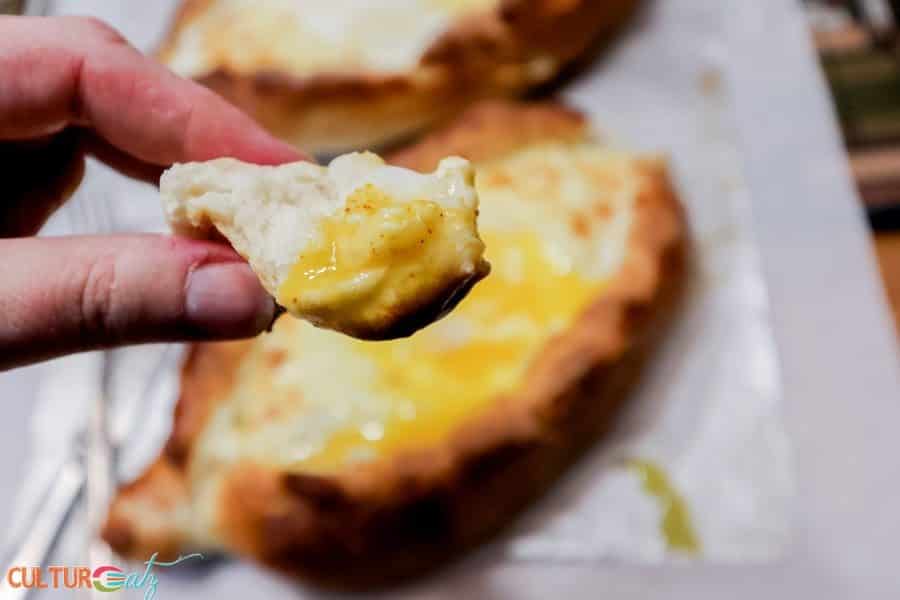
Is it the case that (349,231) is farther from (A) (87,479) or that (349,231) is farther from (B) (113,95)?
(A) (87,479)

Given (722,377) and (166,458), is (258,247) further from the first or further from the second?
(722,377)

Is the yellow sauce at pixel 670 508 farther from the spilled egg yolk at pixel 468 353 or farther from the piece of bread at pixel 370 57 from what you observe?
the piece of bread at pixel 370 57

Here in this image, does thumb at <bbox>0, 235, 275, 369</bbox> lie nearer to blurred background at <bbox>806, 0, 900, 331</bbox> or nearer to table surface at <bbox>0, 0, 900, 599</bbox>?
table surface at <bbox>0, 0, 900, 599</bbox>

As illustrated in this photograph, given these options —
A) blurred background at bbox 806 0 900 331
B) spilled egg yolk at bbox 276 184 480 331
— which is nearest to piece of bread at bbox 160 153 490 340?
spilled egg yolk at bbox 276 184 480 331

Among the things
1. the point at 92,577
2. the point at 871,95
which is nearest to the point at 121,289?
the point at 92,577

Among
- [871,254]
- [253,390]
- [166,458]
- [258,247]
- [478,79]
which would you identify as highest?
[258,247]

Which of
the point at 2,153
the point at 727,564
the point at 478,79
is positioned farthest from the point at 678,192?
the point at 2,153

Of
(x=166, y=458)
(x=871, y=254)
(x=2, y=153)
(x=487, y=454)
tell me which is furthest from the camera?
(x=871, y=254)

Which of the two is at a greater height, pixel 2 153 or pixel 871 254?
pixel 2 153
